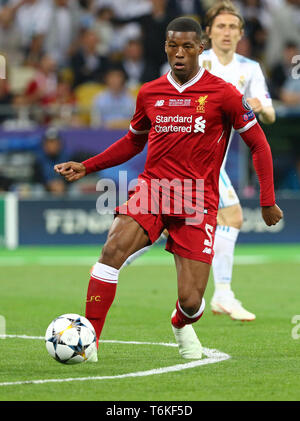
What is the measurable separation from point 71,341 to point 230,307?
10.0 feet

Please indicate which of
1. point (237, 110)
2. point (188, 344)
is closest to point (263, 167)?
point (237, 110)

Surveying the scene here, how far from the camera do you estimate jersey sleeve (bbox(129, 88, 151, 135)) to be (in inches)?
265

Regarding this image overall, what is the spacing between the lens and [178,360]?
6.52 meters

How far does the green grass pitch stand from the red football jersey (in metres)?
1.22

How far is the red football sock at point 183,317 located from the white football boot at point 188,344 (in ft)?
0.16

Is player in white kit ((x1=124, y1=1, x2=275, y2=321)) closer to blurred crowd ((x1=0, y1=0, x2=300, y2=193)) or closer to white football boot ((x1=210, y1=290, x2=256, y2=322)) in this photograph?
white football boot ((x1=210, y1=290, x2=256, y2=322))

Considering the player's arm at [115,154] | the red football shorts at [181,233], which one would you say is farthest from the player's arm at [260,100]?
the red football shorts at [181,233]

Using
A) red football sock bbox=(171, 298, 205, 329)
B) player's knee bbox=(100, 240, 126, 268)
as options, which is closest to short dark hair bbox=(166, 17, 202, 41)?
player's knee bbox=(100, 240, 126, 268)

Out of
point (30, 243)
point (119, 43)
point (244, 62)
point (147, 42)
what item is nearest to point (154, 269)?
point (30, 243)

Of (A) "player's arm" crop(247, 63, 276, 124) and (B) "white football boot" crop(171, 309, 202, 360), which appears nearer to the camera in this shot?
(B) "white football boot" crop(171, 309, 202, 360)

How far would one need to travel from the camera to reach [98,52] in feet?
64.5

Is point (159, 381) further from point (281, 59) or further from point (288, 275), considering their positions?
point (281, 59)

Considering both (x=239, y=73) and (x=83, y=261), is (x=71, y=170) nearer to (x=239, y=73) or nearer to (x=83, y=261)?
(x=239, y=73)

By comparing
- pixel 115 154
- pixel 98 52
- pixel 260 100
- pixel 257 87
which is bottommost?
pixel 115 154
